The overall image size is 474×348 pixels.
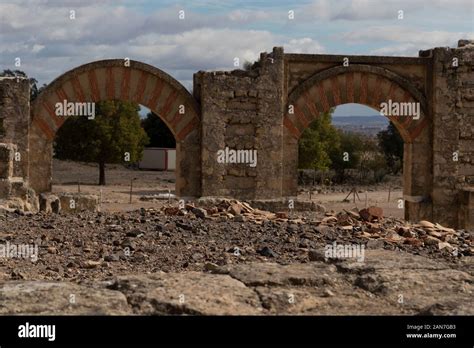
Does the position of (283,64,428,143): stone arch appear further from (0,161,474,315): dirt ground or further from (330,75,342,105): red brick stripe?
(0,161,474,315): dirt ground

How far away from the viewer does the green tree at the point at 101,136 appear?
77.7 ft

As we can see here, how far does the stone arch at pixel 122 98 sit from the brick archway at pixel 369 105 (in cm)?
146

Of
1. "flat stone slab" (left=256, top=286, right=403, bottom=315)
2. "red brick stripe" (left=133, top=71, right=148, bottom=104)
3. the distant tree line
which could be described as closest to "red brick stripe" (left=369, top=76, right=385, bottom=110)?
"red brick stripe" (left=133, top=71, right=148, bottom=104)

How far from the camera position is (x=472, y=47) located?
38.3 feet

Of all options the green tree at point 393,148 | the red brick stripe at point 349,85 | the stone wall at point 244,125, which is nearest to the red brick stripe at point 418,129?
the red brick stripe at point 349,85

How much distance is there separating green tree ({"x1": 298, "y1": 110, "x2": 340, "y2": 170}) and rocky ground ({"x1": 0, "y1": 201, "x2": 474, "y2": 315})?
18.4 m

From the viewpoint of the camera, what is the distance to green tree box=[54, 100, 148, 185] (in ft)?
77.7

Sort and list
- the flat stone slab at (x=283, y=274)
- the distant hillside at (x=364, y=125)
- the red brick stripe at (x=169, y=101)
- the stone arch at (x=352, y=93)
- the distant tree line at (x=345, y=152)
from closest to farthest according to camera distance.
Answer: the flat stone slab at (x=283, y=274) → the red brick stripe at (x=169, y=101) → the stone arch at (x=352, y=93) → the distant tree line at (x=345, y=152) → the distant hillside at (x=364, y=125)

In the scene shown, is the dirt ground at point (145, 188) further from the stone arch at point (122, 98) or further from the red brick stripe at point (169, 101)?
the red brick stripe at point (169, 101)

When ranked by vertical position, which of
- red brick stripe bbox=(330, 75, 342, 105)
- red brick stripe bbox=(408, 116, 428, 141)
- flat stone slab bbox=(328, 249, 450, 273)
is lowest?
flat stone slab bbox=(328, 249, 450, 273)

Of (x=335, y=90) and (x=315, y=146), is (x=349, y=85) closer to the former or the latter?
(x=335, y=90)

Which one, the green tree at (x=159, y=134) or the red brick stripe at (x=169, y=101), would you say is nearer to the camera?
the red brick stripe at (x=169, y=101)

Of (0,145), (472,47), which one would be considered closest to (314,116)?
(472,47)

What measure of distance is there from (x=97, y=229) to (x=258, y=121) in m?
5.76
